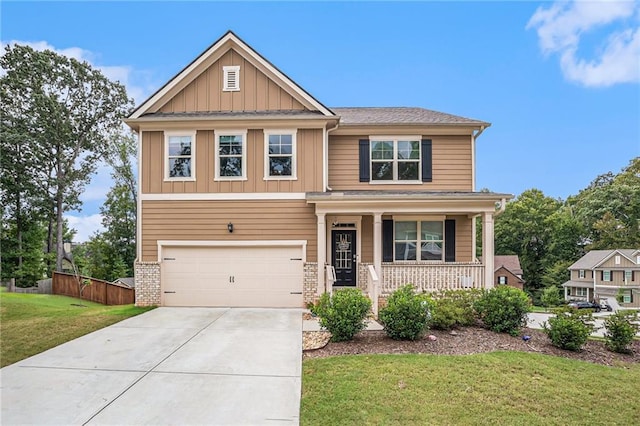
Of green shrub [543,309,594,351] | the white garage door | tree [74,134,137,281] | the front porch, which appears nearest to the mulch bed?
green shrub [543,309,594,351]

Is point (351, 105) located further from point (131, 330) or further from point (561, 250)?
point (561, 250)

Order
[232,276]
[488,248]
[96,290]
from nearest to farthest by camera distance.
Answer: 1. [488,248]
2. [232,276]
3. [96,290]

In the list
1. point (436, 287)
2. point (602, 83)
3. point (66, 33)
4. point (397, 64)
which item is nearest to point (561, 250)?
point (602, 83)

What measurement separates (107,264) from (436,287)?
21028 millimetres

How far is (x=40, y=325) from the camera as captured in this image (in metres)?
8.51

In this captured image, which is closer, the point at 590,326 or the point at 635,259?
the point at 590,326

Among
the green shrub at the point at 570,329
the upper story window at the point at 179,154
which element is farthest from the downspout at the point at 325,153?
the green shrub at the point at 570,329

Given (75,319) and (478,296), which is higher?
(478,296)

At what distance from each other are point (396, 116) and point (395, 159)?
6.39ft

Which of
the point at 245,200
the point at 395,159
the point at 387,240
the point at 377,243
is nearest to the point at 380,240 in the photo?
the point at 377,243

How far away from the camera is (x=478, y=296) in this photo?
27.1ft

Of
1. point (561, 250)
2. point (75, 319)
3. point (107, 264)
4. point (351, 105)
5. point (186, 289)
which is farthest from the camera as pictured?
point (561, 250)

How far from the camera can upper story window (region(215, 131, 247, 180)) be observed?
36.1ft

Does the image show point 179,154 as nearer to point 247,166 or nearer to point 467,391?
point 247,166
